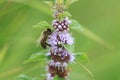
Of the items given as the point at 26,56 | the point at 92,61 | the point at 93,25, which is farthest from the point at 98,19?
the point at 26,56

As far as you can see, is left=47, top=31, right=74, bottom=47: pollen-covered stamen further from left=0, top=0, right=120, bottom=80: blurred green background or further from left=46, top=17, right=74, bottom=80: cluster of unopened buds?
left=0, top=0, right=120, bottom=80: blurred green background

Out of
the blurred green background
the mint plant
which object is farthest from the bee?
the blurred green background

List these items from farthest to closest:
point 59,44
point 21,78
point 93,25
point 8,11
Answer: point 93,25
point 8,11
point 21,78
point 59,44

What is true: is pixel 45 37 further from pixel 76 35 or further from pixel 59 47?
pixel 76 35

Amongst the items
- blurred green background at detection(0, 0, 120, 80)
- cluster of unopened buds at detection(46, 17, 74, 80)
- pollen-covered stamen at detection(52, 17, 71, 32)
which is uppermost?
blurred green background at detection(0, 0, 120, 80)

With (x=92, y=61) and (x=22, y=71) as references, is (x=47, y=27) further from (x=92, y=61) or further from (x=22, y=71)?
(x=92, y=61)

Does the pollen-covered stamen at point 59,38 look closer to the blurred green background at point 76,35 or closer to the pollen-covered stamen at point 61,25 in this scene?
the pollen-covered stamen at point 61,25

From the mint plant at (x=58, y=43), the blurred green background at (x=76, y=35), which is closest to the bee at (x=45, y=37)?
the mint plant at (x=58, y=43)
